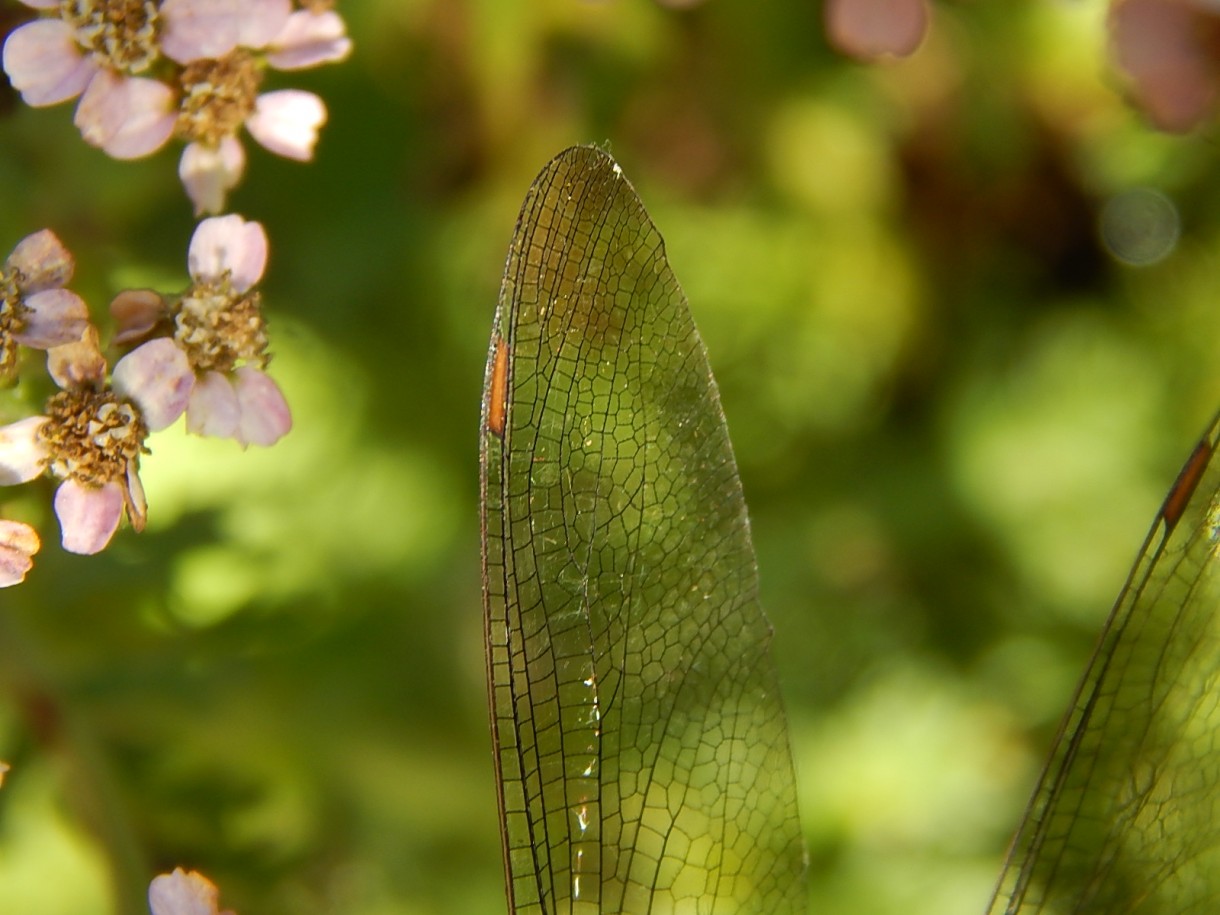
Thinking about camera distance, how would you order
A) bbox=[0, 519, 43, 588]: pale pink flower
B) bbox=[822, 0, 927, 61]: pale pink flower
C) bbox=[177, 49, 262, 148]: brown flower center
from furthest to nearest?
bbox=[822, 0, 927, 61]: pale pink flower, bbox=[177, 49, 262, 148]: brown flower center, bbox=[0, 519, 43, 588]: pale pink flower

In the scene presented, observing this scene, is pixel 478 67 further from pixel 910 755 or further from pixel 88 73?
pixel 910 755

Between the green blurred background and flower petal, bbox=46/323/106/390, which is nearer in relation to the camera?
flower petal, bbox=46/323/106/390

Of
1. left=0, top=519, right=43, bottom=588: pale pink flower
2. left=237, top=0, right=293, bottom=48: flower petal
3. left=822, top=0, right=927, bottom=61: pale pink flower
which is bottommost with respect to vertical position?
left=0, top=519, right=43, bottom=588: pale pink flower

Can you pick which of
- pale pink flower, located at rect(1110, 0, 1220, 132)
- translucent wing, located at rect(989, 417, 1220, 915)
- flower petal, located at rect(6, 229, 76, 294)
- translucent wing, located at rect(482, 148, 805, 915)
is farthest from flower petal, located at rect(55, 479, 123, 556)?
pale pink flower, located at rect(1110, 0, 1220, 132)

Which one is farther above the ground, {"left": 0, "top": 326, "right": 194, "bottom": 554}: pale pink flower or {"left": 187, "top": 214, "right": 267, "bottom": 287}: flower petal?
{"left": 187, "top": 214, "right": 267, "bottom": 287}: flower petal

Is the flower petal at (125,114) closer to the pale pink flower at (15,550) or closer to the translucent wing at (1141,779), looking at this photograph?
the pale pink flower at (15,550)

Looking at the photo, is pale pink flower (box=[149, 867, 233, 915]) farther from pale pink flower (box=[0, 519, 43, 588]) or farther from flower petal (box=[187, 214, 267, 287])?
flower petal (box=[187, 214, 267, 287])

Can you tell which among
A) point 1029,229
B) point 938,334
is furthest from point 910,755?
point 1029,229

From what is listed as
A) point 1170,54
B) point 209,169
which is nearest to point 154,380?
point 209,169

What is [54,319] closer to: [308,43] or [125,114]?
[125,114]
